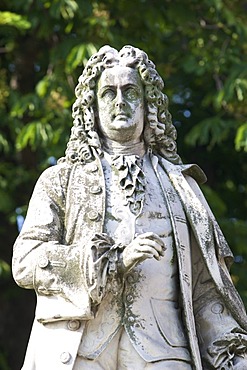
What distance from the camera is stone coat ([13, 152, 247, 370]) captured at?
6590 mm

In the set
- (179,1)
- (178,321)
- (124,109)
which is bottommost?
(178,321)

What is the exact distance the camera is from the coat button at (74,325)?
661cm

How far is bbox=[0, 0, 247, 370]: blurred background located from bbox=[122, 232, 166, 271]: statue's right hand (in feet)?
22.5

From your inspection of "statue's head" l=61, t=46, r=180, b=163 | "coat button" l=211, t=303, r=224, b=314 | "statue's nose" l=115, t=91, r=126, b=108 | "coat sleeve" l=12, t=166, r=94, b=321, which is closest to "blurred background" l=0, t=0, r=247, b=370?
"statue's head" l=61, t=46, r=180, b=163

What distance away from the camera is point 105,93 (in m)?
7.14

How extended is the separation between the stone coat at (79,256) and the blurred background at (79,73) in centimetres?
634

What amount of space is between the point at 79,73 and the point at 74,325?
7587 millimetres

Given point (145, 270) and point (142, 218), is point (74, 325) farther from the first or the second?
point (142, 218)

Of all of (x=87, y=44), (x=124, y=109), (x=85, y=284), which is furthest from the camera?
(x=87, y=44)

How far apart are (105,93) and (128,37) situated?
289 inches

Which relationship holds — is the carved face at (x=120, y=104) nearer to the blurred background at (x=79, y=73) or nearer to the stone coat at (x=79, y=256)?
the stone coat at (x=79, y=256)

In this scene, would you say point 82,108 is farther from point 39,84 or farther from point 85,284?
point 39,84

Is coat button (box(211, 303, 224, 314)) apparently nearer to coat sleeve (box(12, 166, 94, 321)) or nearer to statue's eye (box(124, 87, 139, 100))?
coat sleeve (box(12, 166, 94, 321))

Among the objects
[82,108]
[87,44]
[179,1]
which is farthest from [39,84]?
[82,108]
